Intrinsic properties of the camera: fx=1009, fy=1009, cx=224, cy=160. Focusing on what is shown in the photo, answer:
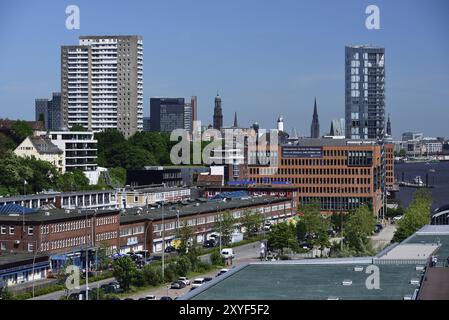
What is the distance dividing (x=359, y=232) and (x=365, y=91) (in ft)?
107

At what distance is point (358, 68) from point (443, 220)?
1228 inches

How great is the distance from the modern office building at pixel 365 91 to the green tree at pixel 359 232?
27.7m

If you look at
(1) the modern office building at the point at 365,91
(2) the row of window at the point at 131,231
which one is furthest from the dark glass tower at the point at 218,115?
(2) the row of window at the point at 131,231

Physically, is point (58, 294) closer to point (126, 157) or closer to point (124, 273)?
point (124, 273)

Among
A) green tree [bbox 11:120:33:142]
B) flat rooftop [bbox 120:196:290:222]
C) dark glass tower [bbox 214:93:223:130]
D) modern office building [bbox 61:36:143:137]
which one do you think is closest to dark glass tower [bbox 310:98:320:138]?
dark glass tower [bbox 214:93:223:130]

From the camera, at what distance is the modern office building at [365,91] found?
5366 centimetres

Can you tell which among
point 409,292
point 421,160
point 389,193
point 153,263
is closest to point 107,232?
point 153,263

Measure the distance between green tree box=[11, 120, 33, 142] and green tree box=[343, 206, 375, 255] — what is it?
15199 millimetres

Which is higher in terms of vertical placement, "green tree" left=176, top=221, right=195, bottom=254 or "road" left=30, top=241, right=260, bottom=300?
"green tree" left=176, top=221, right=195, bottom=254

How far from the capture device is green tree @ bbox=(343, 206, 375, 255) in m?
19.0

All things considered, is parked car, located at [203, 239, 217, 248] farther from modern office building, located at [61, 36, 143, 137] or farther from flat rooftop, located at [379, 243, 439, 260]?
modern office building, located at [61, 36, 143, 137]

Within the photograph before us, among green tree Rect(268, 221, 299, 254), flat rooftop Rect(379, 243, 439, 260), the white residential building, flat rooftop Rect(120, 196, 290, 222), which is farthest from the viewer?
the white residential building
